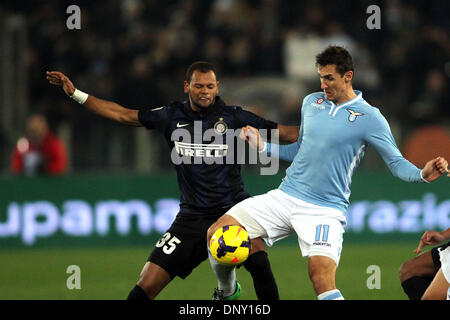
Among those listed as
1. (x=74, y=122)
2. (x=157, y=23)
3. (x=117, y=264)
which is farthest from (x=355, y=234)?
(x=157, y=23)

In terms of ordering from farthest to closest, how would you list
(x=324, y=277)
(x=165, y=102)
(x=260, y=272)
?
(x=165, y=102) → (x=260, y=272) → (x=324, y=277)

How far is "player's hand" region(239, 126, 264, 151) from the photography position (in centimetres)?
714

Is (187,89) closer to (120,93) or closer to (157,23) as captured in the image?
(120,93)

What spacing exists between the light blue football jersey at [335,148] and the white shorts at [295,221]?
8cm

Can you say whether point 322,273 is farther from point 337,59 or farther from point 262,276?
point 337,59

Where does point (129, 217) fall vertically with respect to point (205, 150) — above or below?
below

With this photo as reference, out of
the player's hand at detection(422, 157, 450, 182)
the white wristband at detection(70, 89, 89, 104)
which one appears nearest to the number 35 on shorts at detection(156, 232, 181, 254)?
the white wristband at detection(70, 89, 89, 104)

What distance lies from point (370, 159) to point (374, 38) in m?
2.93

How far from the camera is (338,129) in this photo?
6895 mm

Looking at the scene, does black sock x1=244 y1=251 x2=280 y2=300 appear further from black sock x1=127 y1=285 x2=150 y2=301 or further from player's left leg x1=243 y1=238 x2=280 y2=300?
black sock x1=127 y1=285 x2=150 y2=301

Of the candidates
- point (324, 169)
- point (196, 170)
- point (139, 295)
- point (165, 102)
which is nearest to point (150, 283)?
point (139, 295)

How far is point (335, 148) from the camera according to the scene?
690cm

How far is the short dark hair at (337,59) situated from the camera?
6949 mm

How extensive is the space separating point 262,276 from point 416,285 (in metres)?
1.23
